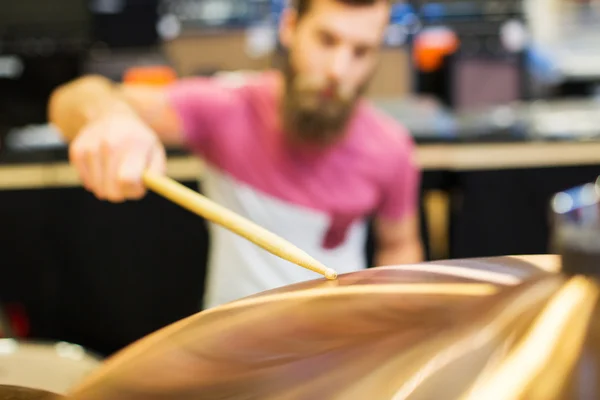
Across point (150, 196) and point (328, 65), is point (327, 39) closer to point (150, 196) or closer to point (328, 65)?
point (328, 65)

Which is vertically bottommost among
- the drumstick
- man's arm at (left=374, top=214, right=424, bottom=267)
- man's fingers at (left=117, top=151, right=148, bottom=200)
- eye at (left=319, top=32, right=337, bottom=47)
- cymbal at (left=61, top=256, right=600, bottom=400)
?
man's arm at (left=374, top=214, right=424, bottom=267)

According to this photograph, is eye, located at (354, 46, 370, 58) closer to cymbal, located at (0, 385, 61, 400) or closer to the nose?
the nose

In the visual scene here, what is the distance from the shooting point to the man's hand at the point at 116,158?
46 cm

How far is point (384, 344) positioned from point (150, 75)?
1745 millimetres

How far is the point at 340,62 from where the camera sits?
1.04m

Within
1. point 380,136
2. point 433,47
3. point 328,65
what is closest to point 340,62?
point 328,65

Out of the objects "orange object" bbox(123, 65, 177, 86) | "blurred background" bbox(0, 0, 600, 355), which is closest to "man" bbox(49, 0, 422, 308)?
"blurred background" bbox(0, 0, 600, 355)

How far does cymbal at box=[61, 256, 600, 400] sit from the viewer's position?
0.25m

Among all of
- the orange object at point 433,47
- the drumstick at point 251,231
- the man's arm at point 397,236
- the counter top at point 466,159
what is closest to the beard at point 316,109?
the man's arm at point 397,236

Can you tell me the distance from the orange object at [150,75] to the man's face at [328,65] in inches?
32.2

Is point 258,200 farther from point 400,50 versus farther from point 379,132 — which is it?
point 400,50

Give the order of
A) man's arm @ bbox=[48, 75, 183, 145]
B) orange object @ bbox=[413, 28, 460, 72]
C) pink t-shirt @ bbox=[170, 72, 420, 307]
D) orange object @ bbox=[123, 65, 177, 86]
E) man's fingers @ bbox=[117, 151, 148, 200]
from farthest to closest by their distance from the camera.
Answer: orange object @ bbox=[413, 28, 460, 72], orange object @ bbox=[123, 65, 177, 86], pink t-shirt @ bbox=[170, 72, 420, 307], man's arm @ bbox=[48, 75, 183, 145], man's fingers @ bbox=[117, 151, 148, 200]

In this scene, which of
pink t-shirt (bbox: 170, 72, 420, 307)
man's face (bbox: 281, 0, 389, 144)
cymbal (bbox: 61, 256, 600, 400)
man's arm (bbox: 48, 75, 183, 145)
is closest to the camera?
cymbal (bbox: 61, 256, 600, 400)

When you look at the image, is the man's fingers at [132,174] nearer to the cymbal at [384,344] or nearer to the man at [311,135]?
the cymbal at [384,344]
